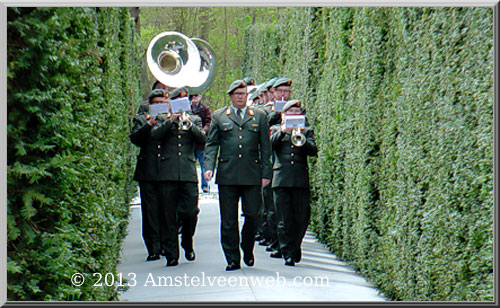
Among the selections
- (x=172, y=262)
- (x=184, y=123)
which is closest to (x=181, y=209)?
(x=172, y=262)

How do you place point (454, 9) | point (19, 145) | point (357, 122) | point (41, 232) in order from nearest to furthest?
point (19, 145)
point (41, 232)
point (454, 9)
point (357, 122)

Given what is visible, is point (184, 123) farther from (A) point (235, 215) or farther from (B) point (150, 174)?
(A) point (235, 215)

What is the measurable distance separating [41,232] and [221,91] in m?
29.1

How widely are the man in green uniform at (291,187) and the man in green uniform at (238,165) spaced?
48 centimetres

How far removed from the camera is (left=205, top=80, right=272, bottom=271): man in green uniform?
838 cm

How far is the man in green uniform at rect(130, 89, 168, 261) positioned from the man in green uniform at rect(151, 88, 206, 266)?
5.7 inches

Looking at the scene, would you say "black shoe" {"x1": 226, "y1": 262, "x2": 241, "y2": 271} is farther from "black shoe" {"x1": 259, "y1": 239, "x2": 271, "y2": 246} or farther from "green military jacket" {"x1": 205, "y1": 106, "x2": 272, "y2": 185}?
"black shoe" {"x1": 259, "y1": 239, "x2": 271, "y2": 246}

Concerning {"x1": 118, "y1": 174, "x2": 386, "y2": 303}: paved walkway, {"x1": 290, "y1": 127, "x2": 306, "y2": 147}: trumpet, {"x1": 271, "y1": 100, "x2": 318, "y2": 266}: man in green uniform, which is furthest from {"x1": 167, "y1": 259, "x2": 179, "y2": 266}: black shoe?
{"x1": 290, "y1": 127, "x2": 306, "y2": 147}: trumpet

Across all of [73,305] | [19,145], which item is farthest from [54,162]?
[73,305]

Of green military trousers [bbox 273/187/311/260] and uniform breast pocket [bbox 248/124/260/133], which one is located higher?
uniform breast pocket [bbox 248/124/260/133]

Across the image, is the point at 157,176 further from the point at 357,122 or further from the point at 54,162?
the point at 54,162

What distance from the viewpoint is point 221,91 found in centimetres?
3256

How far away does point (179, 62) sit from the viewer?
14.2m

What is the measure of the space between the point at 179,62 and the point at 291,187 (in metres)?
5.85
